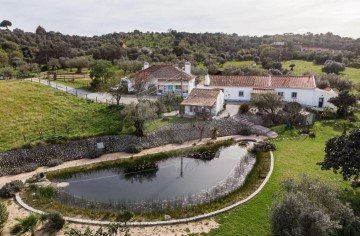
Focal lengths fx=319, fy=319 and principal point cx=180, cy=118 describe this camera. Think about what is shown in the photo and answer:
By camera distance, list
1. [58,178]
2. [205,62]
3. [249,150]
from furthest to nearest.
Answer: [205,62], [249,150], [58,178]

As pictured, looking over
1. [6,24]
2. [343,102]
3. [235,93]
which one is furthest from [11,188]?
[6,24]

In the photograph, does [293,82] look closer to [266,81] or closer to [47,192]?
[266,81]

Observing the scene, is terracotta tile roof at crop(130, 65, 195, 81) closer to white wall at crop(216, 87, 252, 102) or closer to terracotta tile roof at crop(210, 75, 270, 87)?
terracotta tile roof at crop(210, 75, 270, 87)

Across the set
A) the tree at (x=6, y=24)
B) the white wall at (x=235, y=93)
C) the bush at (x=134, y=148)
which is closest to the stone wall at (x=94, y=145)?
the bush at (x=134, y=148)

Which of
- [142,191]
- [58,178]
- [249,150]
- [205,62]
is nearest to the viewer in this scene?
[142,191]

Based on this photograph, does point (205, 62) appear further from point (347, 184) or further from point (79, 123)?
point (347, 184)

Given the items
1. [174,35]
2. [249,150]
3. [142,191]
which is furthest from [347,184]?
[174,35]
